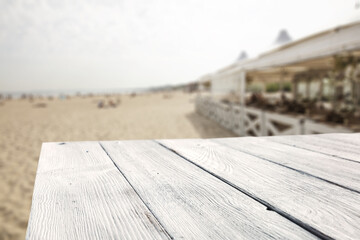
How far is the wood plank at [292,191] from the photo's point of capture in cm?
57

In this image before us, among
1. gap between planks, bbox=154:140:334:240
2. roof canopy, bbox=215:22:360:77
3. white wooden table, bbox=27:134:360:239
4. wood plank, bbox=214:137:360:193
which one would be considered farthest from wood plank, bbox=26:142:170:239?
roof canopy, bbox=215:22:360:77

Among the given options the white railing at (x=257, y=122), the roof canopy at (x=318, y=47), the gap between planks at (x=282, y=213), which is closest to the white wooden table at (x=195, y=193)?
the gap between planks at (x=282, y=213)

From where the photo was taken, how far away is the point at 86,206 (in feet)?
2.08

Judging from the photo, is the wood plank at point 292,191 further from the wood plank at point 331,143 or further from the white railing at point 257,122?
the white railing at point 257,122

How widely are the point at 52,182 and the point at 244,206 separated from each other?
58 centimetres

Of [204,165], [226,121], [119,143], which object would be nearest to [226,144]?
[204,165]

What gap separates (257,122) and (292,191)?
253 inches

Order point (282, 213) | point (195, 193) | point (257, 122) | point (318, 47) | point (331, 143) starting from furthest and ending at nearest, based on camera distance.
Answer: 1. point (257, 122)
2. point (318, 47)
3. point (331, 143)
4. point (195, 193)
5. point (282, 213)

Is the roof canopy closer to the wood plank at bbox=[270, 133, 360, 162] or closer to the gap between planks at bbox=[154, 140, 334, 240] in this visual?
the wood plank at bbox=[270, 133, 360, 162]

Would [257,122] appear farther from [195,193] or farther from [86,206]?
[86,206]

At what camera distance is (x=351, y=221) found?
22.5 inches

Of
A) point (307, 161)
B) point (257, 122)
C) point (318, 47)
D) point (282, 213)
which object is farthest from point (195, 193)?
point (257, 122)

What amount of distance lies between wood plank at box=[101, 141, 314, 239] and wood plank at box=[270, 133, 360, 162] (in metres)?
0.66

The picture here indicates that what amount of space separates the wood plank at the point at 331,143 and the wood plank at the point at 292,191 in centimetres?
37
